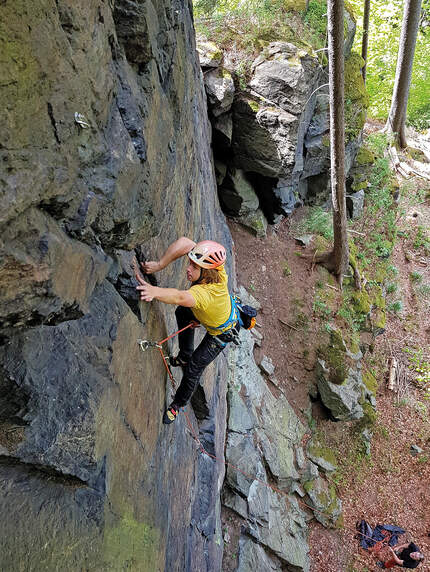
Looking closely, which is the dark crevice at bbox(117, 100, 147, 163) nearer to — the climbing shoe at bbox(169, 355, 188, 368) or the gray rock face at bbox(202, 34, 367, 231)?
the climbing shoe at bbox(169, 355, 188, 368)

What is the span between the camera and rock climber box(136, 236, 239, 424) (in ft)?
11.8

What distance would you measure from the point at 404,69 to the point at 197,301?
1485 cm

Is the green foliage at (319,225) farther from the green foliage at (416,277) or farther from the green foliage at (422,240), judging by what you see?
the green foliage at (422,240)

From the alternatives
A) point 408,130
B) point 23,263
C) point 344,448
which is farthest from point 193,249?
point 408,130

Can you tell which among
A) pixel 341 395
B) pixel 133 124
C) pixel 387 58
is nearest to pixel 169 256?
pixel 133 124

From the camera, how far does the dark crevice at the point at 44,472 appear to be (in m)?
2.03

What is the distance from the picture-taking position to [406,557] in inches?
356

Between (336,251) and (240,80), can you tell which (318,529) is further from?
(240,80)

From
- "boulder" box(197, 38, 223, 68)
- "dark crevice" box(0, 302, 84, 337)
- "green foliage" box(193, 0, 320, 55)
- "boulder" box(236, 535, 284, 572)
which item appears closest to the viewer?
"dark crevice" box(0, 302, 84, 337)

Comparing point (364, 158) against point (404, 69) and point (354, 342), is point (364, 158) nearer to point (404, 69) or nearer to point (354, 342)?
point (404, 69)

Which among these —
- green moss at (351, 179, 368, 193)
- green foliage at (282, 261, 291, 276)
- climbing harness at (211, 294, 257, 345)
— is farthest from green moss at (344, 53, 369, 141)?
climbing harness at (211, 294, 257, 345)

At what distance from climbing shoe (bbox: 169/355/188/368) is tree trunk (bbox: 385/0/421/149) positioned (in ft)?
43.8

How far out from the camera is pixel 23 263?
65.2 inches

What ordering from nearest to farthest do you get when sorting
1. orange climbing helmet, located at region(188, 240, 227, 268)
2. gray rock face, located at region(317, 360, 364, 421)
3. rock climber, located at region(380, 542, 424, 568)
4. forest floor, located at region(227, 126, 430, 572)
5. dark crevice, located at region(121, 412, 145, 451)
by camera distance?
dark crevice, located at region(121, 412, 145, 451), orange climbing helmet, located at region(188, 240, 227, 268), rock climber, located at region(380, 542, 424, 568), forest floor, located at region(227, 126, 430, 572), gray rock face, located at region(317, 360, 364, 421)
